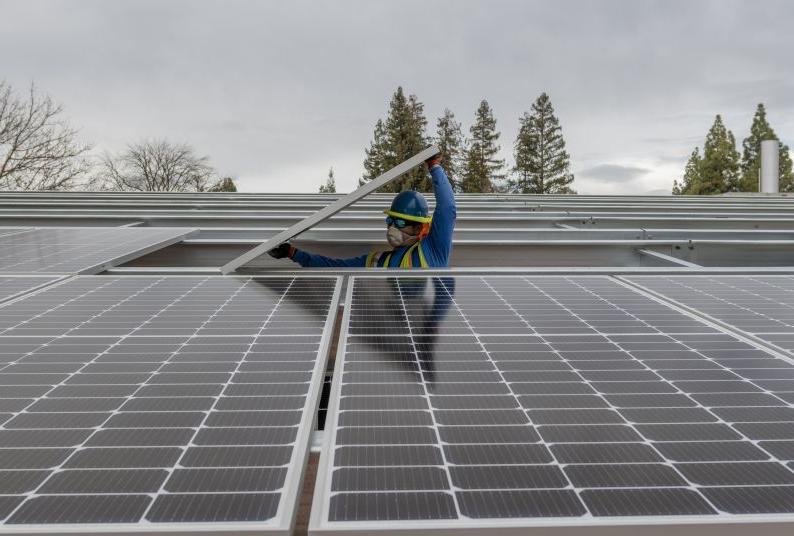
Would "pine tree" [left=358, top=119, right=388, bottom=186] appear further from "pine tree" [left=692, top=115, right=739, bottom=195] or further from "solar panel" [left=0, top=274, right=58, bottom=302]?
"solar panel" [left=0, top=274, right=58, bottom=302]

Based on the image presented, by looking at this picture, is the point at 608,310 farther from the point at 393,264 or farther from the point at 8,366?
the point at 8,366

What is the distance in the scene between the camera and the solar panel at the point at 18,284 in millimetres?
4636

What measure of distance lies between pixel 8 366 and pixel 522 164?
218 feet

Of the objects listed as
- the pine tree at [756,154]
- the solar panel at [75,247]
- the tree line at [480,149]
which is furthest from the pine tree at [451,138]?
the solar panel at [75,247]

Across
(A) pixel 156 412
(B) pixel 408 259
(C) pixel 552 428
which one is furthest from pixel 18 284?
(C) pixel 552 428

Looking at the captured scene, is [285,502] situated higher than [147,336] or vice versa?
[147,336]

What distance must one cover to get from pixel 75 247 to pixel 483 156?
64.4 metres

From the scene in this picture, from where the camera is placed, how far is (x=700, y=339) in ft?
11.7

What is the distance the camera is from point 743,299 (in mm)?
4590

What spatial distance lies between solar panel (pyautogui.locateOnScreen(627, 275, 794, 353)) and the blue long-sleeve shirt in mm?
2087

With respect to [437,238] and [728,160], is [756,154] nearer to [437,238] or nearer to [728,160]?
[728,160]

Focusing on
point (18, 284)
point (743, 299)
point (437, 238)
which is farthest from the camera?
point (437, 238)

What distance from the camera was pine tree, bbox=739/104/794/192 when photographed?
207 ft

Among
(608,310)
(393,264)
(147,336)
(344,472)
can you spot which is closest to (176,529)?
(344,472)
